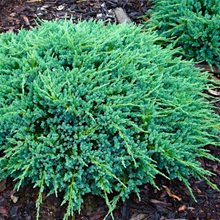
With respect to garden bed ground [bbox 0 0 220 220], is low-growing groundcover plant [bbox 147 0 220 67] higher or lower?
higher

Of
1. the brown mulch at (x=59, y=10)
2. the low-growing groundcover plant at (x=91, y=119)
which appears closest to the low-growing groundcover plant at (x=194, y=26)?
the brown mulch at (x=59, y=10)

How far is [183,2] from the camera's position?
4.06 meters

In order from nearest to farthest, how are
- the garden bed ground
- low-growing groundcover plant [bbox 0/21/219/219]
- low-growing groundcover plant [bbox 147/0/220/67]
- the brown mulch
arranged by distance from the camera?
low-growing groundcover plant [bbox 0/21/219/219], the garden bed ground, low-growing groundcover plant [bbox 147/0/220/67], the brown mulch

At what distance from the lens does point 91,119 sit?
2838 millimetres

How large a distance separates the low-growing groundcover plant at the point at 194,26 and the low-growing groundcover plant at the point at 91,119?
91cm

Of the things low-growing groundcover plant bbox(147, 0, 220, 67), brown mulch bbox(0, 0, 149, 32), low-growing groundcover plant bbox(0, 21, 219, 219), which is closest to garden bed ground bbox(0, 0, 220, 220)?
low-growing groundcover plant bbox(0, 21, 219, 219)

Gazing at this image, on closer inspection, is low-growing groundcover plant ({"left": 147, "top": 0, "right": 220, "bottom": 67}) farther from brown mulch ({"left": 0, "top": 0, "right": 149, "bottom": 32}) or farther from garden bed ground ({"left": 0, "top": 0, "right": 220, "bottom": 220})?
garden bed ground ({"left": 0, "top": 0, "right": 220, "bottom": 220})

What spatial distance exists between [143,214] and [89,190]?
387 mm

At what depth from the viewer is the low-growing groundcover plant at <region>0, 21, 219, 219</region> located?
9.17 feet

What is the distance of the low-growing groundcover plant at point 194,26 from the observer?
3965mm

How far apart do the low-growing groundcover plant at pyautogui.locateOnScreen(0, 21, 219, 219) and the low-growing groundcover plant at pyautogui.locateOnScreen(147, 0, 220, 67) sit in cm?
91

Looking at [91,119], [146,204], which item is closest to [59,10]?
[91,119]

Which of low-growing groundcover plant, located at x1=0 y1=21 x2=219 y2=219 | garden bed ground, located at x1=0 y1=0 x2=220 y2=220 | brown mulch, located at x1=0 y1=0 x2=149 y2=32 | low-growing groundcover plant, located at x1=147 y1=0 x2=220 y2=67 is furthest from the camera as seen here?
brown mulch, located at x1=0 y1=0 x2=149 y2=32

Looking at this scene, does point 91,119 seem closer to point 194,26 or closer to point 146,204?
point 146,204
